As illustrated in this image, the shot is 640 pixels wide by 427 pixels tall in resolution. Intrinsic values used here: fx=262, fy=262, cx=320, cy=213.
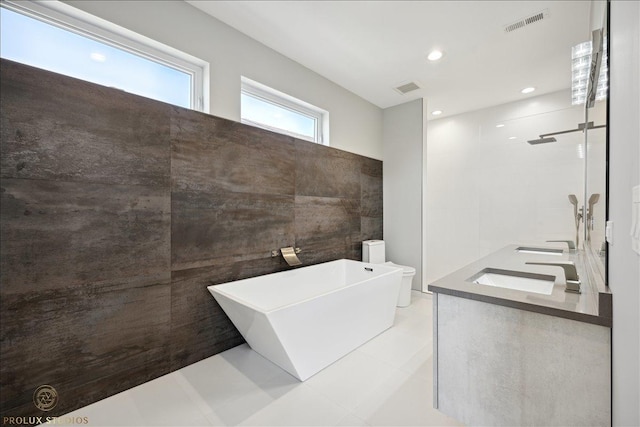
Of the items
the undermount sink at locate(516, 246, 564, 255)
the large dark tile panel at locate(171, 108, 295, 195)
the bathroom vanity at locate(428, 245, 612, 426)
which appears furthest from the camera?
the undermount sink at locate(516, 246, 564, 255)

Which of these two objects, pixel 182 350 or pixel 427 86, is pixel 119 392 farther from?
pixel 427 86

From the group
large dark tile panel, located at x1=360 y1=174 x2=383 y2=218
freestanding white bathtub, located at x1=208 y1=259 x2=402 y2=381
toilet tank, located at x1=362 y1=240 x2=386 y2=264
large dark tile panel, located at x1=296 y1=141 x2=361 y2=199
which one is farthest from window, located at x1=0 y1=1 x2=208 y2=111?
toilet tank, located at x1=362 y1=240 x2=386 y2=264

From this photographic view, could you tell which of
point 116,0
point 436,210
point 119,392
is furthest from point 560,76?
point 119,392

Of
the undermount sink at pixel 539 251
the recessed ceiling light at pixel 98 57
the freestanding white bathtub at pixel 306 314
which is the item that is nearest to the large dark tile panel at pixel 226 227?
the freestanding white bathtub at pixel 306 314

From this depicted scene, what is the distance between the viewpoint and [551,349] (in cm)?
108

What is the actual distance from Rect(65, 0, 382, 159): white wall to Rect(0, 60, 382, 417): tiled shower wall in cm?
43

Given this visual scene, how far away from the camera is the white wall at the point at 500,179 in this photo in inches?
143

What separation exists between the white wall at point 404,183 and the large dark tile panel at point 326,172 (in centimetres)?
71

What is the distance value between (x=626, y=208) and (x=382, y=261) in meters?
3.33

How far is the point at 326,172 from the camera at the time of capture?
334 cm

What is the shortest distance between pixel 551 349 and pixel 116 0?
3216 millimetres

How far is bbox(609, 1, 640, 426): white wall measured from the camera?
23.4 inches

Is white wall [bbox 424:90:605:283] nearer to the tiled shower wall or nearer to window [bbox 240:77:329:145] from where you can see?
window [bbox 240:77:329:145]

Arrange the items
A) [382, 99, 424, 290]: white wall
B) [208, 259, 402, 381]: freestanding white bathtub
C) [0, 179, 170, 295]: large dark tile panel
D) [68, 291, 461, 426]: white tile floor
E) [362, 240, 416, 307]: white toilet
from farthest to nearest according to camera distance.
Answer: [382, 99, 424, 290]: white wall, [362, 240, 416, 307]: white toilet, [208, 259, 402, 381]: freestanding white bathtub, [68, 291, 461, 426]: white tile floor, [0, 179, 170, 295]: large dark tile panel
